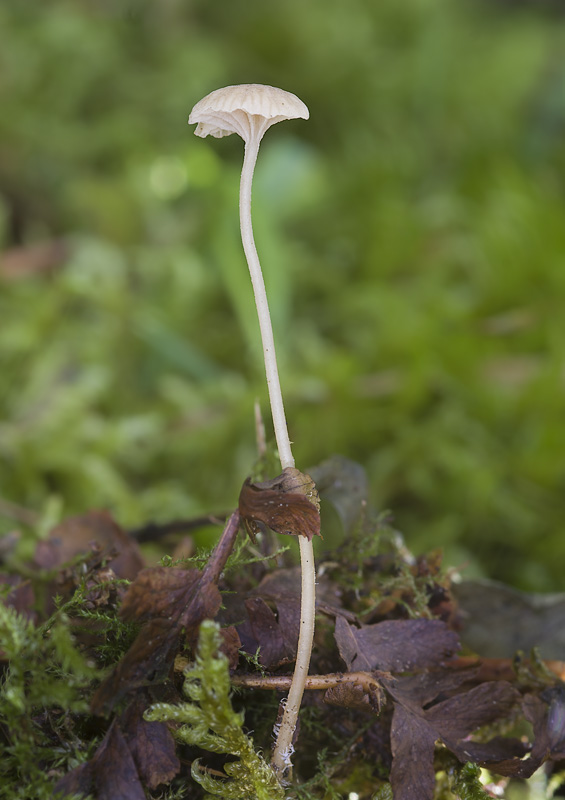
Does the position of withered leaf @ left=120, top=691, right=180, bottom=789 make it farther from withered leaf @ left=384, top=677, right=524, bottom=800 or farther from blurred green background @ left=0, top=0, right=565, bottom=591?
blurred green background @ left=0, top=0, right=565, bottom=591

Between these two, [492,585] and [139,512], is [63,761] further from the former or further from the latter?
[139,512]

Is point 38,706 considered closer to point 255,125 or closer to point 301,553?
point 301,553

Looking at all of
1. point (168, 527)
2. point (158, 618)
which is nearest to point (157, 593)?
point (158, 618)

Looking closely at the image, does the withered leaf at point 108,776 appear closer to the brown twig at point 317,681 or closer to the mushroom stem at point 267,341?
the brown twig at point 317,681

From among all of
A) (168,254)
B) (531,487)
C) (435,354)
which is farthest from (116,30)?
(531,487)

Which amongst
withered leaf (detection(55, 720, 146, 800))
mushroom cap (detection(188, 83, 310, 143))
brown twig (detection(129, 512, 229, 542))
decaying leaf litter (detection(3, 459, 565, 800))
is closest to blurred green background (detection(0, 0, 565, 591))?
brown twig (detection(129, 512, 229, 542))
